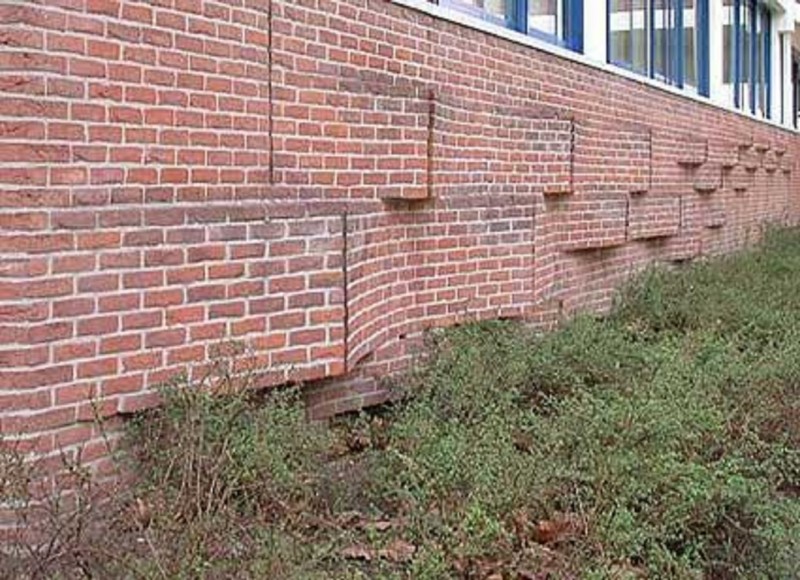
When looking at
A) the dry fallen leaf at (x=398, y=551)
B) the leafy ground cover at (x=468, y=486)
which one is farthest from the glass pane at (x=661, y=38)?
the dry fallen leaf at (x=398, y=551)

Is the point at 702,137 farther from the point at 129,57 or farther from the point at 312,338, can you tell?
the point at 129,57

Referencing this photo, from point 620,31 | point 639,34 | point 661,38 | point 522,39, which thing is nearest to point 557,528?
point 522,39

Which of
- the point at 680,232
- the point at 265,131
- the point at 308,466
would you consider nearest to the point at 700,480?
the point at 308,466

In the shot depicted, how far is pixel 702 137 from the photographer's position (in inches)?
537

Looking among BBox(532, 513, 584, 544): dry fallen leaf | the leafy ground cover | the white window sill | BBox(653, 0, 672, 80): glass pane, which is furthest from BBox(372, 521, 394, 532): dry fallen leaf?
BBox(653, 0, 672, 80): glass pane

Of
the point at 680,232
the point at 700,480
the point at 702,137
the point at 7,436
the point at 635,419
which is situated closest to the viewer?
the point at 7,436

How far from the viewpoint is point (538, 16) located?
9336mm

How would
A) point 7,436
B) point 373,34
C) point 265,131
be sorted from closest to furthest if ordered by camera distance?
point 7,436, point 265,131, point 373,34

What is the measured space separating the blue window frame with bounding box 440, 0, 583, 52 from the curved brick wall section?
0.35 m

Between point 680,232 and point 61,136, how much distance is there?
909 cm

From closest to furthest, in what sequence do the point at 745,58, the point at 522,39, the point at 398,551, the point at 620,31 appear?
1. the point at 398,551
2. the point at 522,39
3. the point at 620,31
4. the point at 745,58

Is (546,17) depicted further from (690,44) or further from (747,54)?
(747,54)

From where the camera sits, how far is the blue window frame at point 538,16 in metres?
8.05

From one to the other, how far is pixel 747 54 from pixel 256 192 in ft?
54.2
